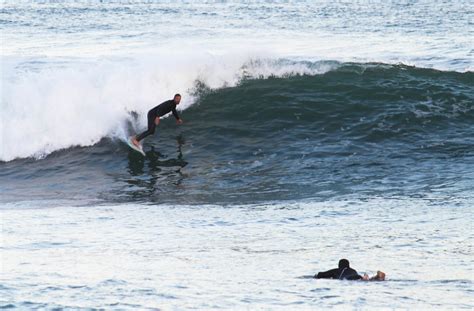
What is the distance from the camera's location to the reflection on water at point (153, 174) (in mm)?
14734

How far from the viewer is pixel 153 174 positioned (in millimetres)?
16062

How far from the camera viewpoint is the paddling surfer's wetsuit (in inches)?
315

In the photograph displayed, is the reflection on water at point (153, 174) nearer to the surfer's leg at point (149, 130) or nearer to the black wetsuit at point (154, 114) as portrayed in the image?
the surfer's leg at point (149, 130)

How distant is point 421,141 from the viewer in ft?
56.5

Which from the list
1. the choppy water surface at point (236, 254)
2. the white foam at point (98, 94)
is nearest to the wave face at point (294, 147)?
the white foam at point (98, 94)

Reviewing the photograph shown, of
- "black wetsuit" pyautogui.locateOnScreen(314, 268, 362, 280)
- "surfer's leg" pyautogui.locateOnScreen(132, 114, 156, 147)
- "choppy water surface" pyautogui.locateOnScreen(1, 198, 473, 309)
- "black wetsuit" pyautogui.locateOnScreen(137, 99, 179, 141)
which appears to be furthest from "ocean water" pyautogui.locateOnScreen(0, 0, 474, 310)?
"black wetsuit" pyautogui.locateOnScreen(137, 99, 179, 141)

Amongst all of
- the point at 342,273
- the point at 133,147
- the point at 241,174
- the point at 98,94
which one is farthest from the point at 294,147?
the point at 342,273

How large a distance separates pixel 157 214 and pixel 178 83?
9.43m

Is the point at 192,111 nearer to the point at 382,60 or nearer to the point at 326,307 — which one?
the point at 382,60

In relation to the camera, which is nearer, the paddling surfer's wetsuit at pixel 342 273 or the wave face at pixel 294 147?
the paddling surfer's wetsuit at pixel 342 273

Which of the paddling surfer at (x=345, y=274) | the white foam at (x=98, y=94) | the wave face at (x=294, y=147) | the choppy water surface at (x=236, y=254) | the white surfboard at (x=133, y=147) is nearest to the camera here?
the choppy water surface at (x=236, y=254)

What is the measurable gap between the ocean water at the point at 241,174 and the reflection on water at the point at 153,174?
7 cm

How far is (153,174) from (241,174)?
6.26ft

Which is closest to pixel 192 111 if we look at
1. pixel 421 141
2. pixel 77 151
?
pixel 77 151
